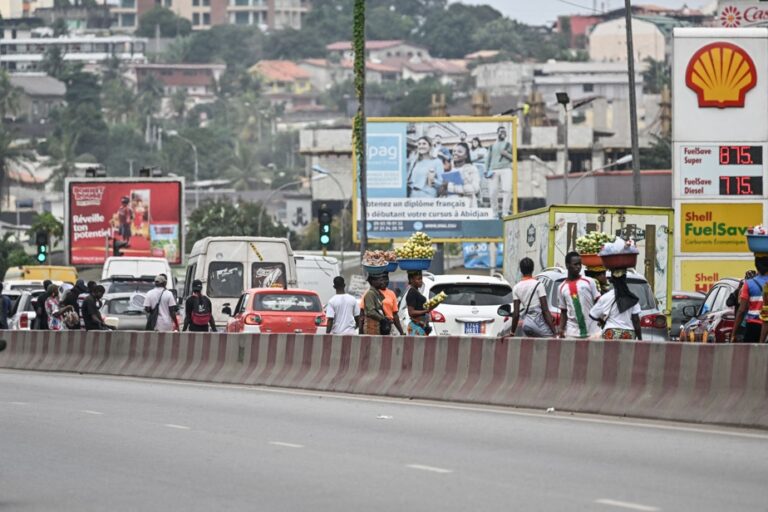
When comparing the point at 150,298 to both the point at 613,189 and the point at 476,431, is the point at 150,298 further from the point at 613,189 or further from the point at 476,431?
the point at 613,189

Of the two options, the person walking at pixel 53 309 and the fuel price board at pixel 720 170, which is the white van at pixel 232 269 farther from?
the fuel price board at pixel 720 170

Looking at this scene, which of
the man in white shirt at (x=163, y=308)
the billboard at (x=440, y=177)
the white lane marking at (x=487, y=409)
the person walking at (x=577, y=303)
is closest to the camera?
the white lane marking at (x=487, y=409)

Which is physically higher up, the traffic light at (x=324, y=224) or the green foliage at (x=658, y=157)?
the green foliage at (x=658, y=157)

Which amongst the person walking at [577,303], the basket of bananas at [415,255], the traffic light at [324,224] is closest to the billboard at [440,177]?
the traffic light at [324,224]

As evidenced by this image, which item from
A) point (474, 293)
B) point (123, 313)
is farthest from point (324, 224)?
point (474, 293)

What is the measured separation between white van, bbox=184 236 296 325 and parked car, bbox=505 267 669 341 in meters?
10.8

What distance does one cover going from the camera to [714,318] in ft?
73.6

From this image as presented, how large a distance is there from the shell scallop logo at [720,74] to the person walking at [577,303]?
82.2 ft

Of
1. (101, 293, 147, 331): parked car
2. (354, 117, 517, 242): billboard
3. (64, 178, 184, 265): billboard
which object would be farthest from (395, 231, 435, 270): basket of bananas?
(64, 178, 184, 265): billboard

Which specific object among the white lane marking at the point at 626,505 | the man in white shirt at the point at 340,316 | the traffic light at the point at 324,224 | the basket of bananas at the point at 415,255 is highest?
the traffic light at the point at 324,224

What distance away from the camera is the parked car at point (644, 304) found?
2284 cm

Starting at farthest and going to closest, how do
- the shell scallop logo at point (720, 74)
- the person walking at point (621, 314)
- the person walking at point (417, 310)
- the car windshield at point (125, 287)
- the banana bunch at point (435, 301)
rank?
the shell scallop logo at point (720, 74) → the car windshield at point (125, 287) → the banana bunch at point (435, 301) → the person walking at point (417, 310) → the person walking at point (621, 314)

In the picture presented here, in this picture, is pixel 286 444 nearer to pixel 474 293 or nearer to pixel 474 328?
pixel 474 328

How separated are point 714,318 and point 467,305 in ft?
14.6
